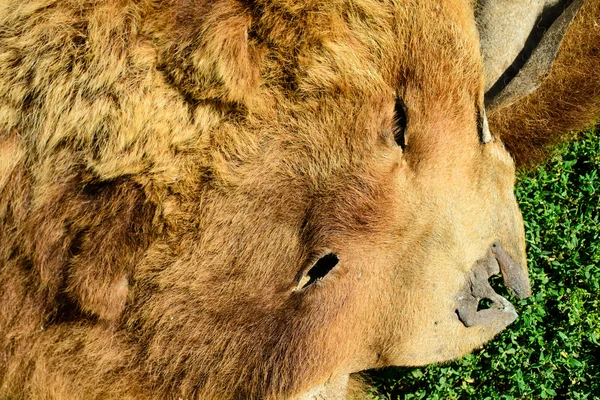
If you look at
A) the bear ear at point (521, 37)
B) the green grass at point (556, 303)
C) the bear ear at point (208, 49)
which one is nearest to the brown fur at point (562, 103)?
the bear ear at point (521, 37)

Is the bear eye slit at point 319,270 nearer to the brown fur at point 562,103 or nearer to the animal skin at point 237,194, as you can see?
the animal skin at point 237,194

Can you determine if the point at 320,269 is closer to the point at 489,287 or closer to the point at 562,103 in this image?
the point at 489,287

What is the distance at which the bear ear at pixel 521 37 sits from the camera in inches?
111

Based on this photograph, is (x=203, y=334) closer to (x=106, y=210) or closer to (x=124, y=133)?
(x=106, y=210)

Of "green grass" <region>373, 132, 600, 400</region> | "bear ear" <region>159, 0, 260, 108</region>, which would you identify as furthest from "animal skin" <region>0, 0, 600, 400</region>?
"green grass" <region>373, 132, 600, 400</region>

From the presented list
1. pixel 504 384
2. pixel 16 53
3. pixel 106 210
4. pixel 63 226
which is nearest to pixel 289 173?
pixel 106 210

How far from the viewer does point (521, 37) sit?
2.92 m

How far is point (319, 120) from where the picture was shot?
210cm

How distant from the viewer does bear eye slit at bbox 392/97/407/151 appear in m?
2.19

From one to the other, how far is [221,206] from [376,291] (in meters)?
0.63

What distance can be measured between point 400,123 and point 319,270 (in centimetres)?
57

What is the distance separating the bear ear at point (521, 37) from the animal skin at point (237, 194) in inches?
21.8

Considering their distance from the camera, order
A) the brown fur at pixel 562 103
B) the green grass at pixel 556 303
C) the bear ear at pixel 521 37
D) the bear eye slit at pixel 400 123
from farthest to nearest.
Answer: the green grass at pixel 556 303 → the brown fur at pixel 562 103 → the bear ear at pixel 521 37 → the bear eye slit at pixel 400 123

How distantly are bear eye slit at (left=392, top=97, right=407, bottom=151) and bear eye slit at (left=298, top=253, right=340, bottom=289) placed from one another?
45 centimetres
